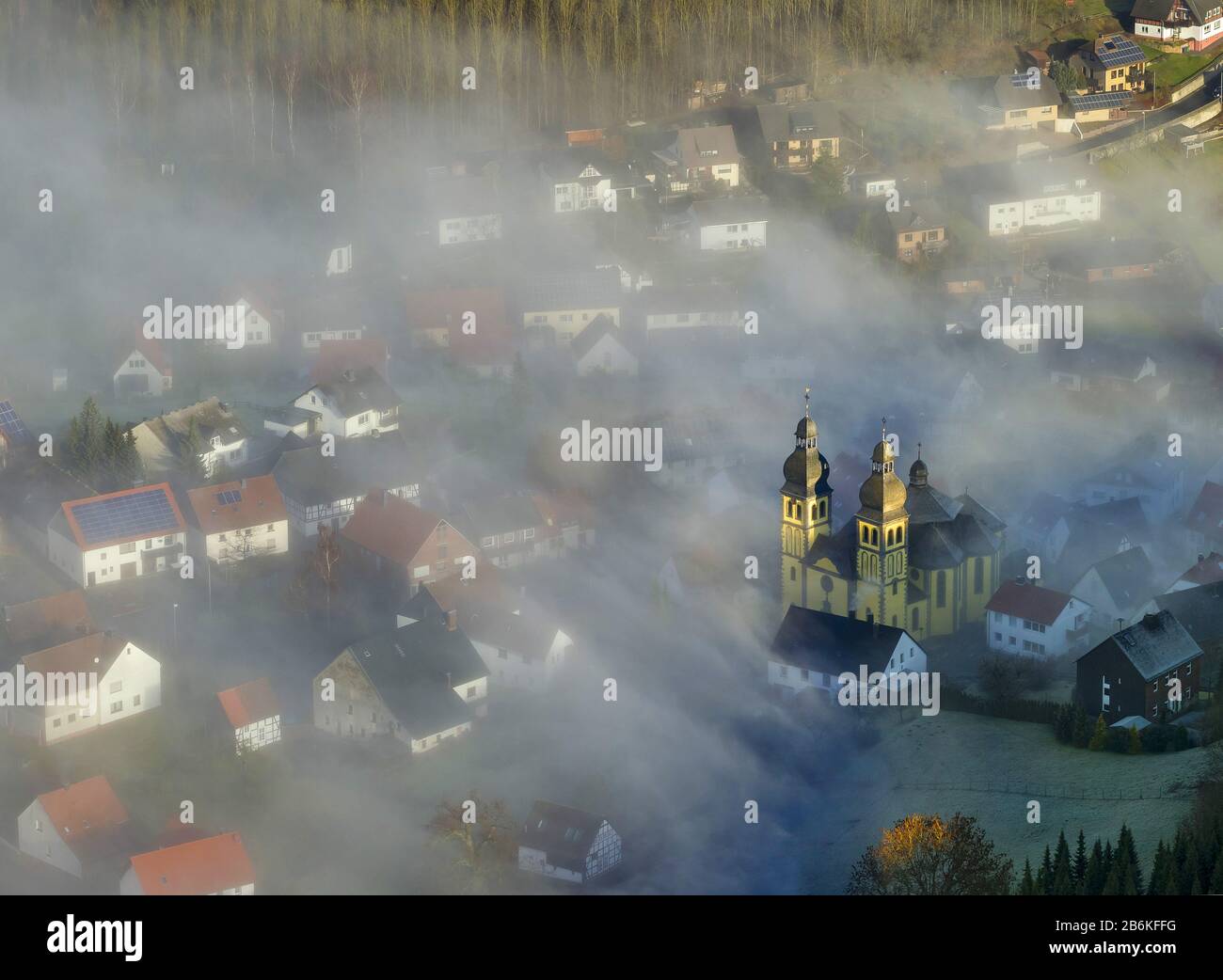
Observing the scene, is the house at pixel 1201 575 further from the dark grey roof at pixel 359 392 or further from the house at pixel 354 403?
the dark grey roof at pixel 359 392

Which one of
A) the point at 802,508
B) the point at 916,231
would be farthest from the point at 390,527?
the point at 916,231

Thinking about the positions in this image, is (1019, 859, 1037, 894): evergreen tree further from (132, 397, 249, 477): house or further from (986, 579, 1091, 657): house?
(132, 397, 249, 477): house

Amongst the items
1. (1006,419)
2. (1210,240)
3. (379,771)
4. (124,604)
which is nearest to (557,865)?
(379,771)

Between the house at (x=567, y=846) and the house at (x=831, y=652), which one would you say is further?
the house at (x=831, y=652)

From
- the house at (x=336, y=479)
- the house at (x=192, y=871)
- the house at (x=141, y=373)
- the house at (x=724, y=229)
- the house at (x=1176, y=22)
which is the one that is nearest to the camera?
the house at (x=192, y=871)

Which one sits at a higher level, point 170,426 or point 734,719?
point 170,426

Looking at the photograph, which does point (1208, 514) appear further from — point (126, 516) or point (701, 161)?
point (701, 161)

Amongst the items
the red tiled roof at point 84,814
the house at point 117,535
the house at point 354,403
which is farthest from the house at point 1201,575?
the red tiled roof at point 84,814

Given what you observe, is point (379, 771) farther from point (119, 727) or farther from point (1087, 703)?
point (1087, 703)
